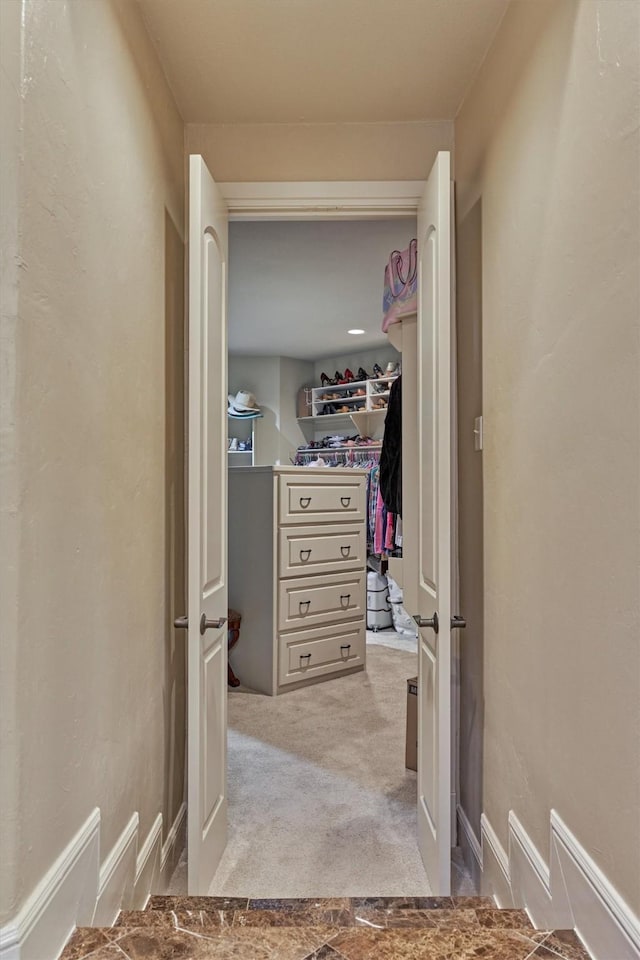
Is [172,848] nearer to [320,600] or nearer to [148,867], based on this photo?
[148,867]

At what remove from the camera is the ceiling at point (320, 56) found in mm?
1636

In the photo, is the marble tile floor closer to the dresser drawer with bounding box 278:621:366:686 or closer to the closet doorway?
the closet doorway

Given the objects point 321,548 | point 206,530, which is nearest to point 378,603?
point 321,548

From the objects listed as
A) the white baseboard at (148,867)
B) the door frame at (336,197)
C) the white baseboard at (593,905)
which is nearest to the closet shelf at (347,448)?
the door frame at (336,197)

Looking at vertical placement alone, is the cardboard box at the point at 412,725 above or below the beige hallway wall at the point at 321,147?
below

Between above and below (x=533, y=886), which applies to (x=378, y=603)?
below

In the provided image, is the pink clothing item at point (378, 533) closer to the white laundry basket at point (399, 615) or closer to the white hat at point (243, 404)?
the white laundry basket at point (399, 615)

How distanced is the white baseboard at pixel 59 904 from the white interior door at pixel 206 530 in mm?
487

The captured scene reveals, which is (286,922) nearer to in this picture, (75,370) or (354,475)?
(75,370)

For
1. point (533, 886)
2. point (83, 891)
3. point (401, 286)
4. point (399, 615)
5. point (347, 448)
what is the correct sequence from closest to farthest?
point (83, 891) → point (533, 886) → point (401, 286) → point (399, 615) → point (347, 448)

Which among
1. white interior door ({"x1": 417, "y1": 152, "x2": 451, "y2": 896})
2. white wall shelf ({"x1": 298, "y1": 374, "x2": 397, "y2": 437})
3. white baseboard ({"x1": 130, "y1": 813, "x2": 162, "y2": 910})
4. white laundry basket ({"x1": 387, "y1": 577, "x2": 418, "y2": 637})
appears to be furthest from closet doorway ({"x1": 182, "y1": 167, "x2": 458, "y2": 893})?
white wall shelf ({"x1": 298, "y1": 374, "x2": 397, "y2": 437})

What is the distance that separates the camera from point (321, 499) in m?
3.98

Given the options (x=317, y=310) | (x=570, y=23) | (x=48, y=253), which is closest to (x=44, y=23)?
(x=48, y=253)

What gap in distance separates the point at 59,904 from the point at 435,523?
1.26m
